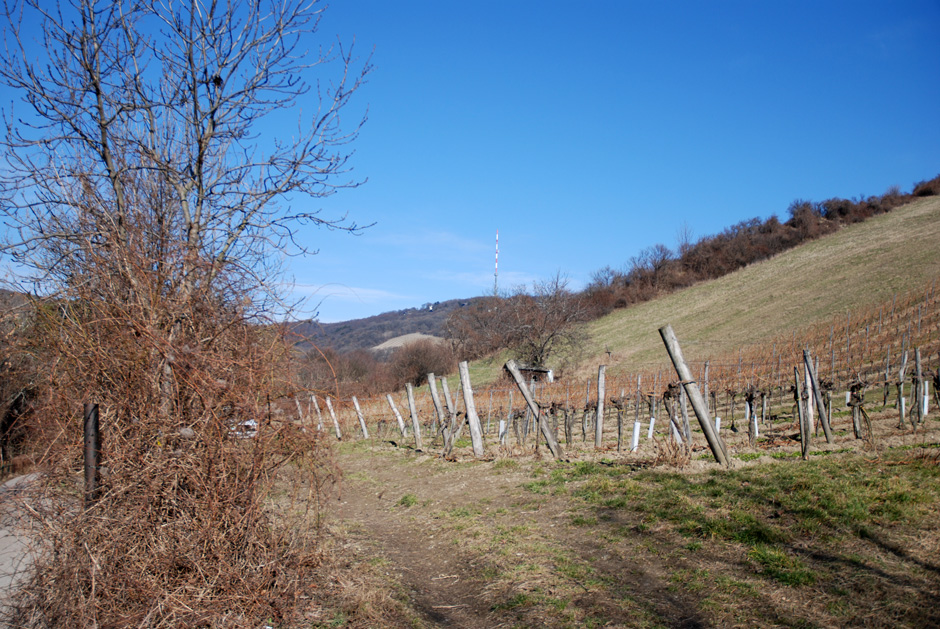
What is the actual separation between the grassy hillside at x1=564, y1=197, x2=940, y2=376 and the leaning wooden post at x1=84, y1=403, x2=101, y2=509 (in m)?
28.0

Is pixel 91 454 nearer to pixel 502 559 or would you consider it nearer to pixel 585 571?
pixel 502 559

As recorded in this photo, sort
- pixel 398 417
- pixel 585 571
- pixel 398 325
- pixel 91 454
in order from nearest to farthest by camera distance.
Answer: pixel 91 454 < pixel 585 571 < pixel 398 417 < pixel 398 325

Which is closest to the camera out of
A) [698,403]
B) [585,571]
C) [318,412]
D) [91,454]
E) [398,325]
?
[91,454]

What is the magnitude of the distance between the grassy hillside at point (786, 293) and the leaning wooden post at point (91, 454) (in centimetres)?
2804

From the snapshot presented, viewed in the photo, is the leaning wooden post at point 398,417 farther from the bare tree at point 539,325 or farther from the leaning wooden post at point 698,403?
the bare tree at point 539,325

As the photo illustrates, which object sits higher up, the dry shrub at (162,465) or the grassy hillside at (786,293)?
the grassy hillside at (786,293)

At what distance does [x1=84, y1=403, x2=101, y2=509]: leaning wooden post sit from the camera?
153 inches

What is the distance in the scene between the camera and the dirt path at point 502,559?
4.27 meters

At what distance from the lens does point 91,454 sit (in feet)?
12.8

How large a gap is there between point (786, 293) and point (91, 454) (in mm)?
44620

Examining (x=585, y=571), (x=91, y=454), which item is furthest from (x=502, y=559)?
(x=91, y=454)

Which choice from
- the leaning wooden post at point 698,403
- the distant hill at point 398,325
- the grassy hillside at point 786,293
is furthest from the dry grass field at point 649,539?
the distant hill at point 398,325

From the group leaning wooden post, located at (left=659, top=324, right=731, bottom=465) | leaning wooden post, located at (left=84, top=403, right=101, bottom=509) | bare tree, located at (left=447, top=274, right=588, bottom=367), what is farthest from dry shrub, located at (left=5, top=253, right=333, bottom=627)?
bare tree, located at (left=447, top=274, right=588, bottom=367)

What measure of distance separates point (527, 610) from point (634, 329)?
A: 149ft
